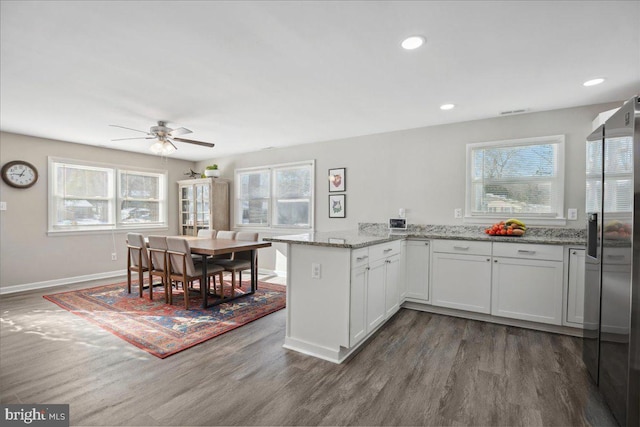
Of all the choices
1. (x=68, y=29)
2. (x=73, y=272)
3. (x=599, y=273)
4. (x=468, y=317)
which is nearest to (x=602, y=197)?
(x=599, y=273)

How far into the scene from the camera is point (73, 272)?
16.6 ft

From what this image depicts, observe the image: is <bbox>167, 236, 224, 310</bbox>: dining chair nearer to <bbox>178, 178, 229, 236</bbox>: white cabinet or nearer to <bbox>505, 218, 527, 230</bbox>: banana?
<bbox>178, 178, 229, 236</bbox>: white cabinet

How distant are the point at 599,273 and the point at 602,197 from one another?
50 centimetres

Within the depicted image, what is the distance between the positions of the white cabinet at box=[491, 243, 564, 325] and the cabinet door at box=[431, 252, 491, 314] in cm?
8

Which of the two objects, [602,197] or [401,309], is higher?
[602,197]

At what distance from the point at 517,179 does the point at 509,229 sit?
692 millimetres

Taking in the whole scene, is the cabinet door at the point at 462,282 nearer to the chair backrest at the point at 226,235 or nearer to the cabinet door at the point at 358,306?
the cabinet door at the point at 358,306

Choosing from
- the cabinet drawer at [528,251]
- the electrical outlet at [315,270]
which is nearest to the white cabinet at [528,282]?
the cabinet drawer at [528,251]

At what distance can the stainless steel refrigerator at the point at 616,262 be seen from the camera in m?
1.57

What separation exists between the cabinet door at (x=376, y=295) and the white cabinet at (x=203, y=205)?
13.3 ft

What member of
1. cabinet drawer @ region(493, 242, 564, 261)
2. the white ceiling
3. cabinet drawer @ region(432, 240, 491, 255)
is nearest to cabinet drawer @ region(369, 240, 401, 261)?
cabinet drawer @ region(432, 240, 491, 255)

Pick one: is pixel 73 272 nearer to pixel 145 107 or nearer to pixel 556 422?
pixel 145 107

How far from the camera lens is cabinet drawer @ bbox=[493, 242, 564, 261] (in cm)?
297

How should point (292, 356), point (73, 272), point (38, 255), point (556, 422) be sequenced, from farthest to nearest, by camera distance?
point (73, 272) → point (38, 255) → point (292, 356) → point (556, 422)
